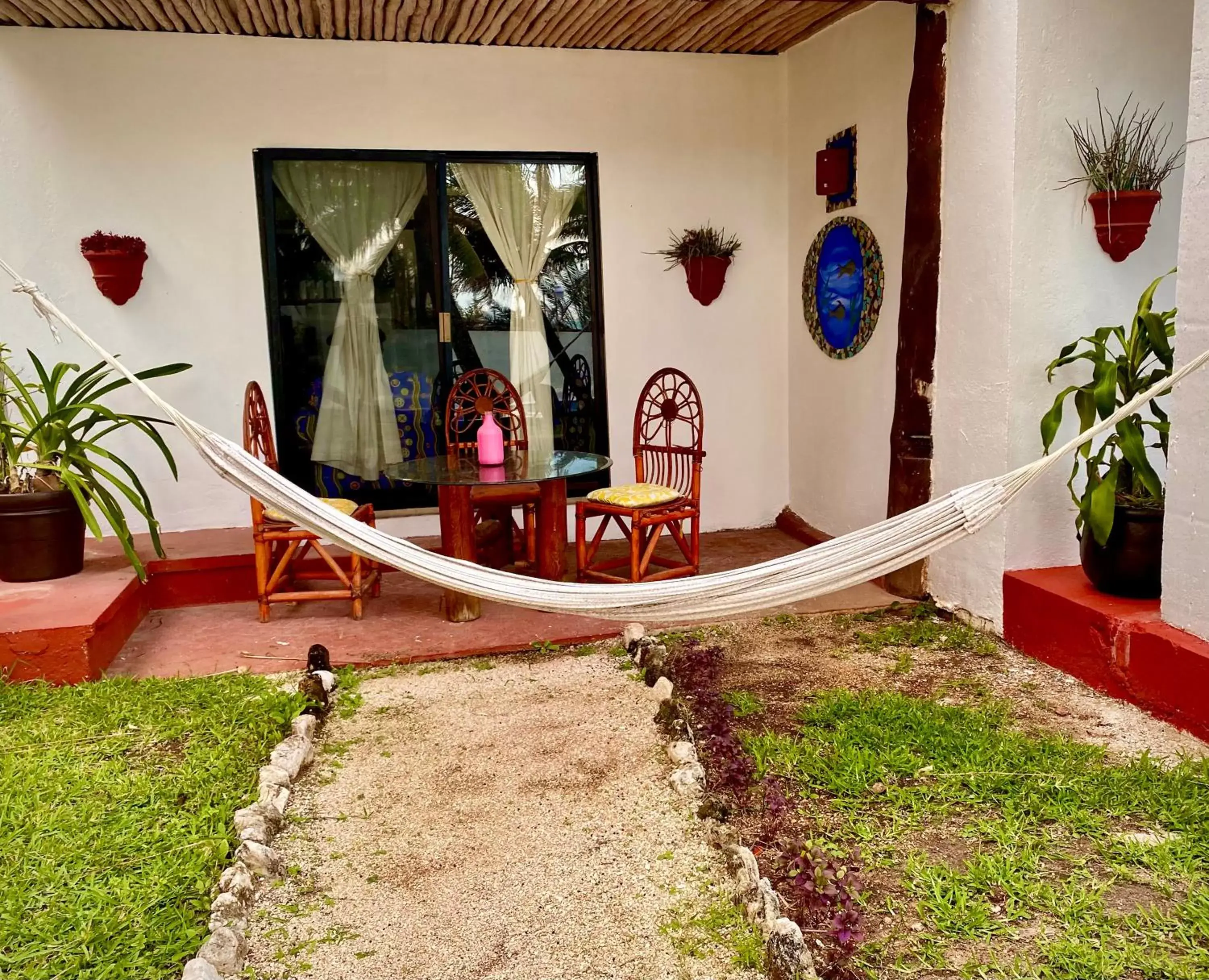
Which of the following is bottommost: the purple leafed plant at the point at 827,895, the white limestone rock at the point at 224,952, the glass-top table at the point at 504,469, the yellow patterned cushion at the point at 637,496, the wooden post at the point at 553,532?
the purple leafed plant at the point at 827,895

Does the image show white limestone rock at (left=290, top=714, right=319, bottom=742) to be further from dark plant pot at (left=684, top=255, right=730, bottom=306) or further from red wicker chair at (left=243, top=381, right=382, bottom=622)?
dark plant pot at (left=684, top=255, right=730, bottom=306)

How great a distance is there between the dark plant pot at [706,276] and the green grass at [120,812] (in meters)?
2.90

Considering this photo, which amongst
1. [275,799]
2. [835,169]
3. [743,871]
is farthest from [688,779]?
[835,169]

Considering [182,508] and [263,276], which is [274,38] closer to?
[263,276]

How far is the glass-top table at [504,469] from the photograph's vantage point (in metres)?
3.37

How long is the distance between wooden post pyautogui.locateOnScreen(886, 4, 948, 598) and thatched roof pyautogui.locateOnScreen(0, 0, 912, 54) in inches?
16.3

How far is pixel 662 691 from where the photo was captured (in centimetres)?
292

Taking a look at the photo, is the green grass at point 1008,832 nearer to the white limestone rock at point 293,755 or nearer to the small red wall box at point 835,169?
the white limestone rock at point 293,755

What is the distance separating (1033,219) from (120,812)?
320 cm

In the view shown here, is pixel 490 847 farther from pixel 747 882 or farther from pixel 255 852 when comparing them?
pixel 747 882

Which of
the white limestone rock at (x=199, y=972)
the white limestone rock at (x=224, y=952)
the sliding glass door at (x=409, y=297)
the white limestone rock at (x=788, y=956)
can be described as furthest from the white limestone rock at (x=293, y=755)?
the sliding glass door at (x=409, y=297)

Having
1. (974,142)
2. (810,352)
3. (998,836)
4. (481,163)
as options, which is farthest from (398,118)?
(998,836)

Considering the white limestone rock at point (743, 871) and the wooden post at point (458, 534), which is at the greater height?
the wooden post at point (458, 534)

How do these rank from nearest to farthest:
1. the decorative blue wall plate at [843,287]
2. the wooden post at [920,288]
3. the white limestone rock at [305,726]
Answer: the white limestone rock at [305,726] → the wooden post at [920,288] → the decorative blue wall plate at [843,287]
